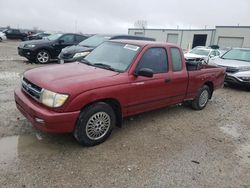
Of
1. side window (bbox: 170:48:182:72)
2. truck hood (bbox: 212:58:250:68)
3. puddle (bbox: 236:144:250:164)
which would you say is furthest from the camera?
truck hood (bbox: 212:58:250:68)

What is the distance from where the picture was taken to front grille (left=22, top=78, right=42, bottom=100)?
367cm

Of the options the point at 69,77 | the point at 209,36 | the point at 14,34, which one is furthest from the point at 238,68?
the point at 14,34

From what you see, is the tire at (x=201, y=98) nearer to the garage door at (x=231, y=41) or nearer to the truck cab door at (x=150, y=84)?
the truck cab door at (x=150, y=84)

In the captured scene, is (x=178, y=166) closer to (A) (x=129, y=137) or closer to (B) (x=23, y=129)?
(A) (x=129, y=137)

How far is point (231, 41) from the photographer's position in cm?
3728

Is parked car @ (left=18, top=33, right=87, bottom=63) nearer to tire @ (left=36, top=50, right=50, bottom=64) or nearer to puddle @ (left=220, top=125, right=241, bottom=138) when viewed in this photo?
tire @ (left=36, top=50, right=50, bottom=64)

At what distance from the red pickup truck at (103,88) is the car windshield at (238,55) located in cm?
572

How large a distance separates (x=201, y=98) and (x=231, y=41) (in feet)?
115

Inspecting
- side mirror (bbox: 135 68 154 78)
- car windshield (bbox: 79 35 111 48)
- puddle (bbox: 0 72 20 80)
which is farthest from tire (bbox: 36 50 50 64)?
side mirror (bbox: 135 68 154 78)

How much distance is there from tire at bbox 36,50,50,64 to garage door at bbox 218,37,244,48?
32.5m

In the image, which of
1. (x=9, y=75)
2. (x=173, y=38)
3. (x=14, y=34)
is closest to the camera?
(x=9, y=75)

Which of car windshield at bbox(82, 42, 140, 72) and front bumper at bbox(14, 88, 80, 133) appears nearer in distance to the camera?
front bumper at bbox(14, 88, 80, 133)

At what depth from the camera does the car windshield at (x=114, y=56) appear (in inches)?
174

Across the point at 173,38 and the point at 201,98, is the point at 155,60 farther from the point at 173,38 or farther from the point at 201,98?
the point at 173,38
